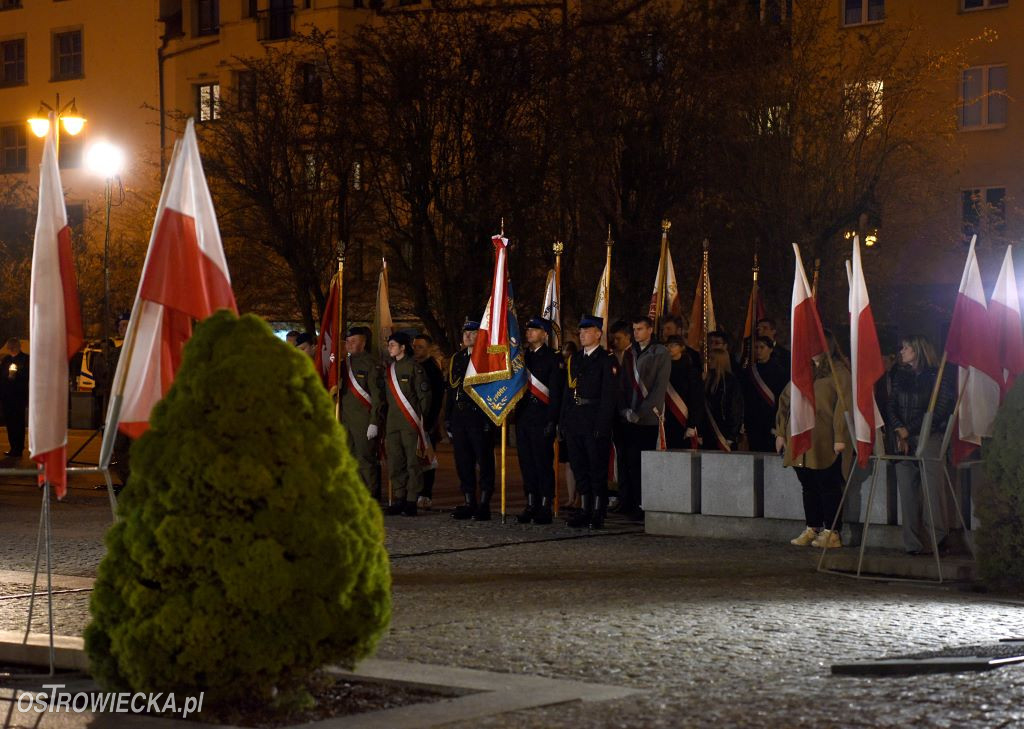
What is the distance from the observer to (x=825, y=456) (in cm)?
1491

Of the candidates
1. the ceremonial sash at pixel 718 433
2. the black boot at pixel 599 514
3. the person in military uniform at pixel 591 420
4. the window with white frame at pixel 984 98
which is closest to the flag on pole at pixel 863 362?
the person in military uniform at pixel 591 420

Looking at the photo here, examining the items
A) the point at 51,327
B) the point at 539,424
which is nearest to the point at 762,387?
the point at 539,424

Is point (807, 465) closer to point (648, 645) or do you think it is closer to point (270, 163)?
point (648, 645)

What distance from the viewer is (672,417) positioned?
60.1ft

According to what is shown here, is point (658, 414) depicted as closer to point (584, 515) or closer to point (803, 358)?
point (584, 515)

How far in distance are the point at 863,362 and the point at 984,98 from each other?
112ft

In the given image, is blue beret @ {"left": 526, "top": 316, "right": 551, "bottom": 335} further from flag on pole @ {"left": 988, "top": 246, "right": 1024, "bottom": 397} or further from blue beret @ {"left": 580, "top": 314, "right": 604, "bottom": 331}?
flag on pole @ {"left": 988, "top": 246, "right": 1024, "bottom": 397}

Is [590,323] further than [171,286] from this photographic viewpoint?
Yes

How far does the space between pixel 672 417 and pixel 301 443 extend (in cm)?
1118

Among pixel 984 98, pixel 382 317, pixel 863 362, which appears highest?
pixel 984 98

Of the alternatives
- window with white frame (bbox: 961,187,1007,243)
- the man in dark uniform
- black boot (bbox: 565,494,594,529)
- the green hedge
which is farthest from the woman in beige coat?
window with white frame (bbox: 961,187,1007,243)

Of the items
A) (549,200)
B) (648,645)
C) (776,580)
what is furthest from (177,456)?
(549,200)

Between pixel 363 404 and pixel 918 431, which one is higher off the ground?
pixel 363 404

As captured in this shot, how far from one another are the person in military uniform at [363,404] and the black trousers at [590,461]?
8.86 feet
